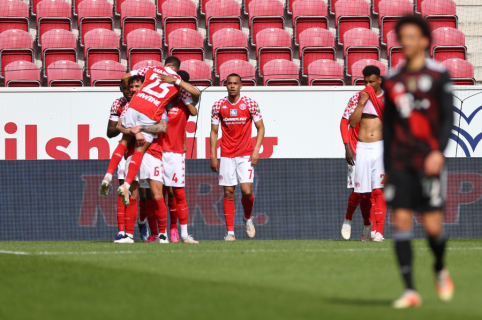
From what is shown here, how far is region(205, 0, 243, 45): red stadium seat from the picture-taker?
15703 millimetres

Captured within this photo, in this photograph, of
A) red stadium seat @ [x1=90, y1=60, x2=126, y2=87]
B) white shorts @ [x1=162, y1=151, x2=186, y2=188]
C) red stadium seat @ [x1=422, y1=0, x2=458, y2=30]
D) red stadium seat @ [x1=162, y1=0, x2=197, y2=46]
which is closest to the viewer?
white shorts @ [x1=162, y1=151, x2=186, y2=188]

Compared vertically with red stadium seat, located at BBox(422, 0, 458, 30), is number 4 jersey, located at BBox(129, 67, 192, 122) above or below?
below

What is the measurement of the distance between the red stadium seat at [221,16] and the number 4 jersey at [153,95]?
7.53 metres

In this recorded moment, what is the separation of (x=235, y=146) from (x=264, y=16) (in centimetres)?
708

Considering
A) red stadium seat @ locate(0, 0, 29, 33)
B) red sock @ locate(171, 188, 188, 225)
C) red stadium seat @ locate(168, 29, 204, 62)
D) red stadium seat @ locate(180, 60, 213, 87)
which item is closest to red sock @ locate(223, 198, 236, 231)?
red sock @ locate(171, 188, 188, 225)

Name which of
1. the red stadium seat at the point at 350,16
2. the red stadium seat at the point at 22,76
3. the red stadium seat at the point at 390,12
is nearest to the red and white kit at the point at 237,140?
the red stadium seat at the point at 22,76

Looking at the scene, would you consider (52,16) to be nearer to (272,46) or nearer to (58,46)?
(58,46)

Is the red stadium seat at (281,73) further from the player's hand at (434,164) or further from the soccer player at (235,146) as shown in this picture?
the player's hand at (434,164)

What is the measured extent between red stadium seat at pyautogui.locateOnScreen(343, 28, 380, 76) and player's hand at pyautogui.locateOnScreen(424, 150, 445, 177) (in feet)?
35.8

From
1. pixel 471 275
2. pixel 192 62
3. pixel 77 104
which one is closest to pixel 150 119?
pixel 77 104

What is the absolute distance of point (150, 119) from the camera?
8039mm

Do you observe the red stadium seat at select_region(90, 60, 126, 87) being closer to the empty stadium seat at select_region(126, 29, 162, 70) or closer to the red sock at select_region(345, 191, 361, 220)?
the empty stadium seat at select_region(126, 29, 162, 70)

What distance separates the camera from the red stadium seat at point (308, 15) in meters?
15.8

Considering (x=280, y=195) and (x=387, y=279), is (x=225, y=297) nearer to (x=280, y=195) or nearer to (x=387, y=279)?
(x=387, y=279)
